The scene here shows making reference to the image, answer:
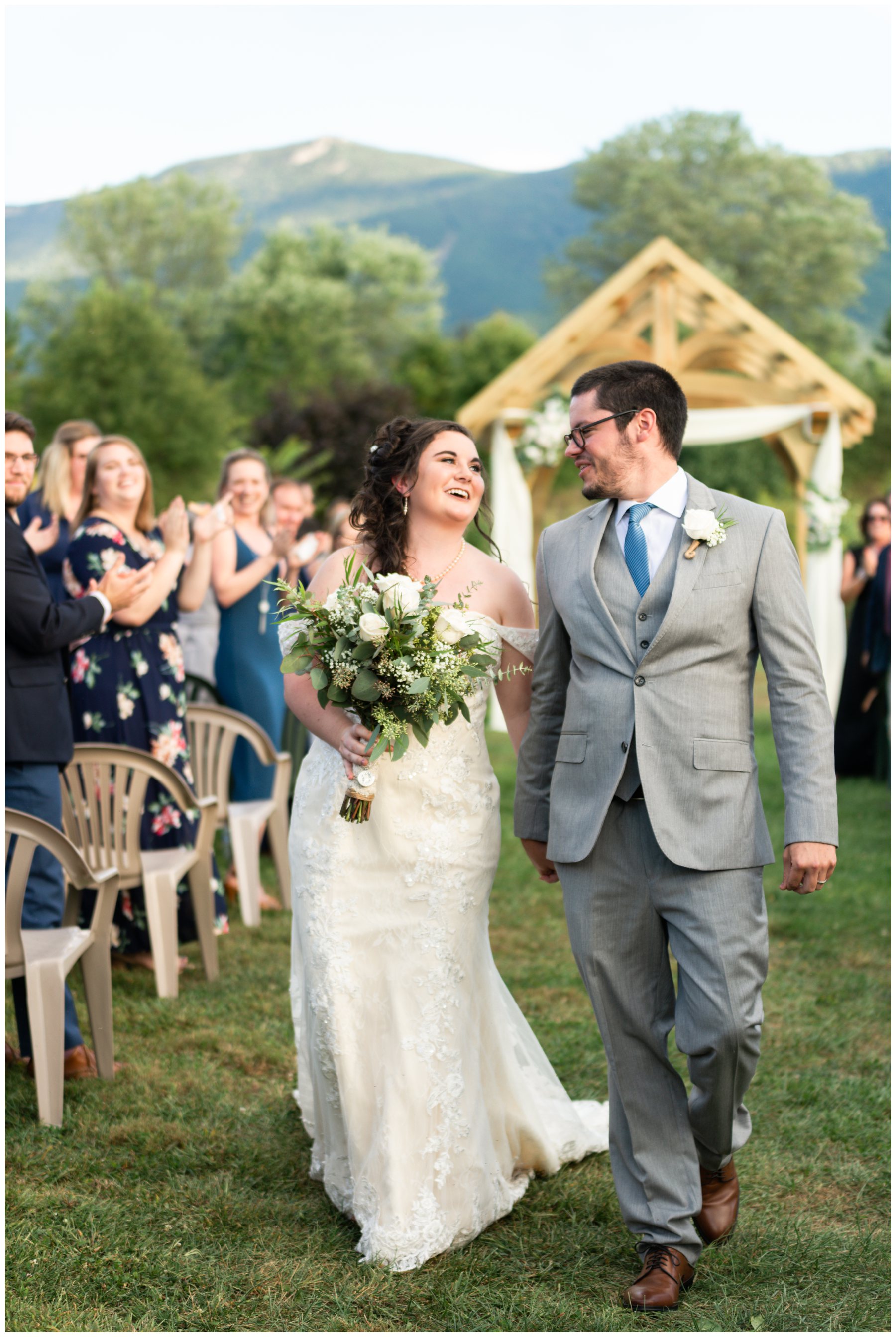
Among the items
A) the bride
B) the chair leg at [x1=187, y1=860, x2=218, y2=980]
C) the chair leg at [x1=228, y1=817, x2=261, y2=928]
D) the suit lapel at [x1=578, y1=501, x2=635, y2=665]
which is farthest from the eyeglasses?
the chair leg at [x1=228, y1=817, x2=261, y2=928]

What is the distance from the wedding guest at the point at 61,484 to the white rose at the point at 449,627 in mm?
4048

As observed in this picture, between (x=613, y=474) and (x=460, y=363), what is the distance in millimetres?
56687

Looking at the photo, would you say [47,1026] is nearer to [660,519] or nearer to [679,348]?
[660,519]

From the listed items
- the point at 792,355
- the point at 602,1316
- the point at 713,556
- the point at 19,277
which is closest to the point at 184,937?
the point at 602,1316

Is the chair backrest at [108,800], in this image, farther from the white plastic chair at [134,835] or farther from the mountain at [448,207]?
the mountain at [448,207]

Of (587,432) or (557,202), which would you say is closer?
(587,432)

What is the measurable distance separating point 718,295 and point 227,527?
10839 mm

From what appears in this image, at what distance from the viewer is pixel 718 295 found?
16.2 meters

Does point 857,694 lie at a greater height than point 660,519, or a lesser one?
lesser

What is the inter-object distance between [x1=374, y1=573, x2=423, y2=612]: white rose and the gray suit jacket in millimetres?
451

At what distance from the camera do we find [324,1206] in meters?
3.83

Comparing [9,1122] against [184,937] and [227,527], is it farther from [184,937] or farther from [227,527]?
[227,527]

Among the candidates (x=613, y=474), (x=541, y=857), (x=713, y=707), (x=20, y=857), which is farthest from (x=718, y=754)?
(x=20, y=857)

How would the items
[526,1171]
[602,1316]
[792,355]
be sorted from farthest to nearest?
[792,355] → [526,1171] → [602,1316]
